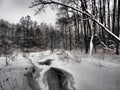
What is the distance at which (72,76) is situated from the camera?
24.9ft

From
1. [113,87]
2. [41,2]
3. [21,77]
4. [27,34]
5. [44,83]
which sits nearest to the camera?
[113,87]

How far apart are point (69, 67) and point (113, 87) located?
381cm

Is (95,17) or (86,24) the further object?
(86,24)

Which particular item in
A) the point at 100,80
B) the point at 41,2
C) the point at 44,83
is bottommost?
the point at 44,83

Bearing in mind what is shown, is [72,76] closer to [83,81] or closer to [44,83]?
[83,81]

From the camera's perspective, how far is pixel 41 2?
19.3 feet

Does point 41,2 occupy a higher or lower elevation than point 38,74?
higher

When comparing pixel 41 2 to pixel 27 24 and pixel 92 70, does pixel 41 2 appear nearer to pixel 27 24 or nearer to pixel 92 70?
pixel 92 70

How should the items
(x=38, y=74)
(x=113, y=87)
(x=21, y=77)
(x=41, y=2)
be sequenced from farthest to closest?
(x=38, y=74), (x=21, y=77), (x=41, y=2), (x=113, y=87)

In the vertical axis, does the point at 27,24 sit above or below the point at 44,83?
above

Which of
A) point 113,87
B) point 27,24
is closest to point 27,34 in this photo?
point 27,24

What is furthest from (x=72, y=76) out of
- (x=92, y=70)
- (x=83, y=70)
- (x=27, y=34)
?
(x=27, y=34)

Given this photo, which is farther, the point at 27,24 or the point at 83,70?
the point at 27,24

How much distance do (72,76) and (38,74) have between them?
6.68 feet
